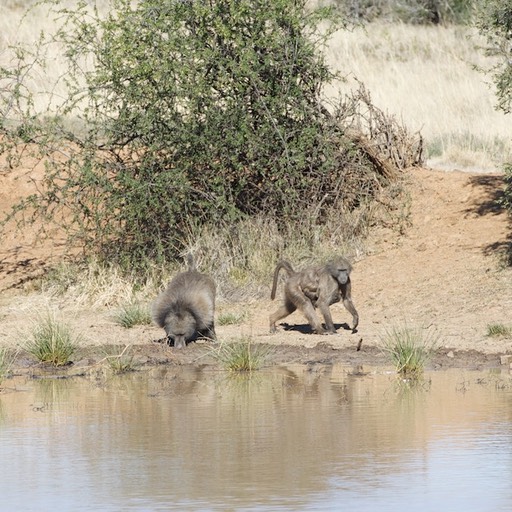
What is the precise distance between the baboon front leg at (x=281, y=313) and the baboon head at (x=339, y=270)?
65 cm

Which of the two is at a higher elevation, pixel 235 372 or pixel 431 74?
pixel 431 74

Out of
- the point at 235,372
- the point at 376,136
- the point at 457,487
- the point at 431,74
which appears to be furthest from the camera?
the point at 431,74

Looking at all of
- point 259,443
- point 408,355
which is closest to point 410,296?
point 408,355

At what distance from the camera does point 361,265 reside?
17.9 m

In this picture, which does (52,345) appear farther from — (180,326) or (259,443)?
(259,443)

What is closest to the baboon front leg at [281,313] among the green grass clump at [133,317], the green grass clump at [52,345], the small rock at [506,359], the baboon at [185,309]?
the baboon at [185,309]

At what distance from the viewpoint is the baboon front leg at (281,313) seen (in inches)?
577

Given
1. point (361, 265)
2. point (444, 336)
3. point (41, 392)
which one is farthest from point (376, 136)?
point (41, 392)

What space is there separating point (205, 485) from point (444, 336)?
7000 millimetres

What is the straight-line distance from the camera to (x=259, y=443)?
873cm

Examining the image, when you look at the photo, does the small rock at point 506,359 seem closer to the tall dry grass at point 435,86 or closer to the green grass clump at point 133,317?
the green grass clump at point 133,317

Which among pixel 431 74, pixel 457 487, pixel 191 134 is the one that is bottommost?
pixel 457 487

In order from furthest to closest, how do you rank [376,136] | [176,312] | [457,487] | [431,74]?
1. [431,74]
2. [376,136]
3. [176,312]
4. [457,487]

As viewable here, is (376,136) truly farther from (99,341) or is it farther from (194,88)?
(99,341)
